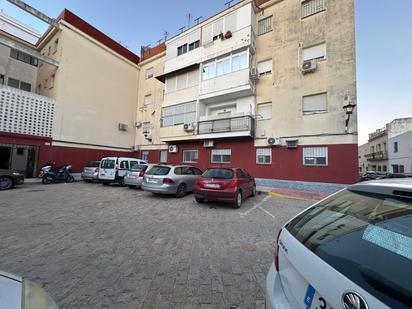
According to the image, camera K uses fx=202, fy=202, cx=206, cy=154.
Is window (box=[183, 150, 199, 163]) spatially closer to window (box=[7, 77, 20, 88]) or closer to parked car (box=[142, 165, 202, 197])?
parked car (box=[142, 165, 202, 197])

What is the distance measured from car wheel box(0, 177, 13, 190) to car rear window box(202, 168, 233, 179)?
442 inches

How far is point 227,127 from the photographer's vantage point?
14961mm

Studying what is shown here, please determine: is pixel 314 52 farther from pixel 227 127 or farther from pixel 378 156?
pixel 378 156

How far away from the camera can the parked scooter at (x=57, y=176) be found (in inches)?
540

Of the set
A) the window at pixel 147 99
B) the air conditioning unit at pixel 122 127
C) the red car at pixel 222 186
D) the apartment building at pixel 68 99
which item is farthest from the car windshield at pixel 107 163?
the window at pixel 147 99

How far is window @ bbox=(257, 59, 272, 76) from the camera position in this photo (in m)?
14.8

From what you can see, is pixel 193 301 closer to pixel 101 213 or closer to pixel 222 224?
pixel 222 224

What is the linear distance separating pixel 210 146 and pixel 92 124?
11.1 m

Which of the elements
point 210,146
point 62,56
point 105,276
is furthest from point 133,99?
point 105,276

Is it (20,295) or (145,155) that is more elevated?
(145,155)

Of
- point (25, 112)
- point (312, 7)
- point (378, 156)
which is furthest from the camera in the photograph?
point (378, 156)

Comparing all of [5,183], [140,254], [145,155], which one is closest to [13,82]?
[5,183]

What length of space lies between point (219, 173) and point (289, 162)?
24.1 ft

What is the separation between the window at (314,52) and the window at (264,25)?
343 centimetres
